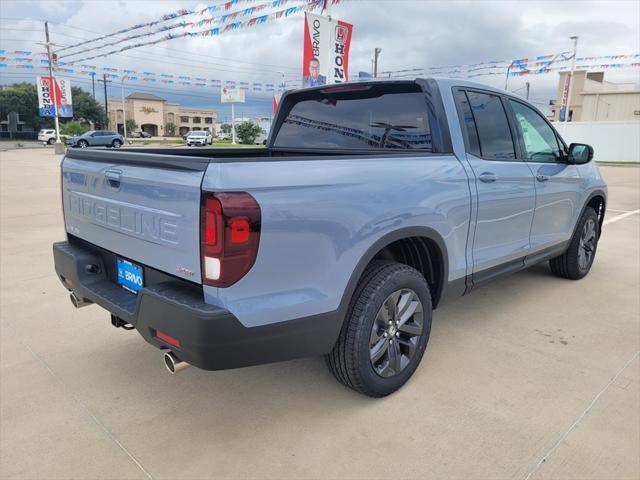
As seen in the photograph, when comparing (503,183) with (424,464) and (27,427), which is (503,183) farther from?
(27,427)

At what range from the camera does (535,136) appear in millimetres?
4164

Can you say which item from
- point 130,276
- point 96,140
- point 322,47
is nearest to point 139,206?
point 130,276

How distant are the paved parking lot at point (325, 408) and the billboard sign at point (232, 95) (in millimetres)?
72835

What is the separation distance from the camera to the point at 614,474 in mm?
2217

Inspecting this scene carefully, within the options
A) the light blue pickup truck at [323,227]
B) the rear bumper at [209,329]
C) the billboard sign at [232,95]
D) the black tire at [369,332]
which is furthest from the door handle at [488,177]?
the billboard sign at [232,95]

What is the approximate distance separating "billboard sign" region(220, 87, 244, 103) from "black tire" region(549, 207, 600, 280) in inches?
2839

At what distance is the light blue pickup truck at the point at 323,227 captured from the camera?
6.64ft

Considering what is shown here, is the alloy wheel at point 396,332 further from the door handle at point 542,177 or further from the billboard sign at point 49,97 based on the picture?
the billboard sign at point 49,97

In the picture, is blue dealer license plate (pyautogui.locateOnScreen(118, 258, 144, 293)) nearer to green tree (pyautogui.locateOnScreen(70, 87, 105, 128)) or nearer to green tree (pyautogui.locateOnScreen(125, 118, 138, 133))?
green tree (pyautogui.locateOnScreen(70, 87, 105, 128))

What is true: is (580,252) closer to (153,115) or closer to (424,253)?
(424,253)

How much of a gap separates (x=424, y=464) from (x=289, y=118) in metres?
2.78

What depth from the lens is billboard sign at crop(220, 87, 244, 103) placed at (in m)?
72.9

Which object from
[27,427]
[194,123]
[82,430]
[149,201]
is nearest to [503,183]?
[149,201]

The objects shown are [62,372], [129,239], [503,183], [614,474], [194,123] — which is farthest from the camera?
[194,123]
